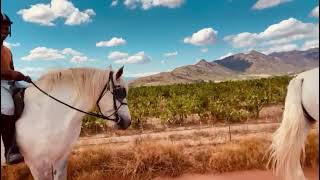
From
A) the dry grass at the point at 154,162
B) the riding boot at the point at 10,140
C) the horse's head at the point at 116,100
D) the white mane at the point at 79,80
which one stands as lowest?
the dry grass at the point at 154,162

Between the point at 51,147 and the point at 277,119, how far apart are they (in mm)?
15106

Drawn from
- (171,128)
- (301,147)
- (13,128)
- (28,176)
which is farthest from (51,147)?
(171,128)

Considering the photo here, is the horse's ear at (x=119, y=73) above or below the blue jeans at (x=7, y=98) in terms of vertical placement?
above

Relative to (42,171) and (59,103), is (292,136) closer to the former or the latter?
(59,103)

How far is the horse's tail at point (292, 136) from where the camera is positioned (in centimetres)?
423

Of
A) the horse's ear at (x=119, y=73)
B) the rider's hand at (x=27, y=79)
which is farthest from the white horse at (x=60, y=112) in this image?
the rider's hand at (x=27, y=79)

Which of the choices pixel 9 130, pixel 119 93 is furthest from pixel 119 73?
pixel 9 130

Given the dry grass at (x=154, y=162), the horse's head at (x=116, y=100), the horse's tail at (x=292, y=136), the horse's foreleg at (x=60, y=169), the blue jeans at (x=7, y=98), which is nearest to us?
the blue jeans at (x=7, y=98)

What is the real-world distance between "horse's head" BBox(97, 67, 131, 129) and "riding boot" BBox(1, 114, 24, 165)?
0.90m

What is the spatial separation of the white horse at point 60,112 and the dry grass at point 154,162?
2.64m

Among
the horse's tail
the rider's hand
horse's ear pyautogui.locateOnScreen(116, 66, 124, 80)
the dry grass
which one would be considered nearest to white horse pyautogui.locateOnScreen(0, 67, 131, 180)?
horse's ear pyautogui.locateOnScreen(116, 66, 124, 80)

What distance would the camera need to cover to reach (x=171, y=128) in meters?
17.8

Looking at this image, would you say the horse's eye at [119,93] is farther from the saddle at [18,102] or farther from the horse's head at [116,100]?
the saddle at [18,102]

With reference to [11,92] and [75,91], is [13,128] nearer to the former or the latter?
[11,92]
